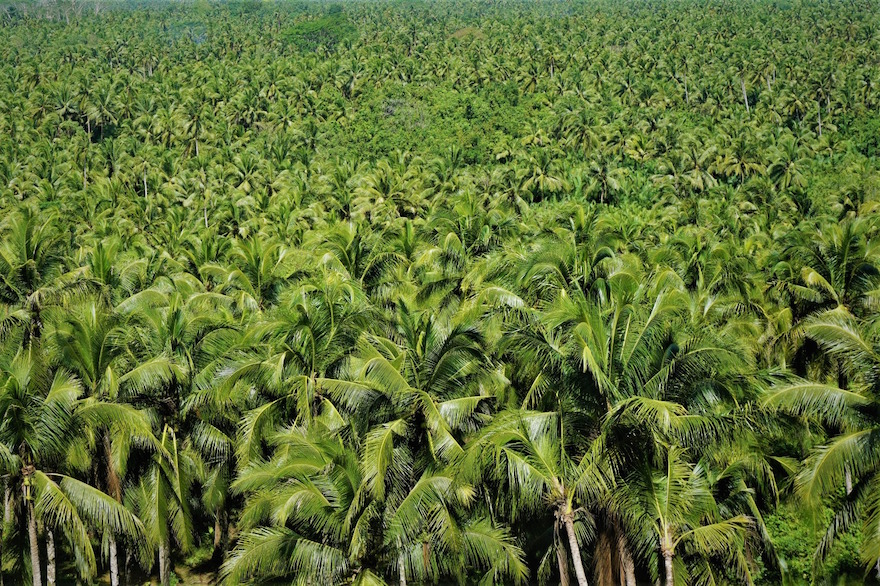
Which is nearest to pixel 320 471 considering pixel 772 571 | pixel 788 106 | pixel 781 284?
pixel 772 571

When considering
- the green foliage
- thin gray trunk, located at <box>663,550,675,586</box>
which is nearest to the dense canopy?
thin gray trunk, located at <box>663,550,675,586</box>

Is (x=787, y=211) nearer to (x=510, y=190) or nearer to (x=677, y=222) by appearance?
(x=677, y=222)

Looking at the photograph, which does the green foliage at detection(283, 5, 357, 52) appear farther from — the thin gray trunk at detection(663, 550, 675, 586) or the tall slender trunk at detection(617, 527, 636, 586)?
the thin gray trunk at detection(663, 550, 675, 586)

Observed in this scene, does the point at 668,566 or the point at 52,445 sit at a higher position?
the point at 52,445

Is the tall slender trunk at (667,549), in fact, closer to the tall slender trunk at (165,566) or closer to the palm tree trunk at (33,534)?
the tall slender trunk at (165,566)

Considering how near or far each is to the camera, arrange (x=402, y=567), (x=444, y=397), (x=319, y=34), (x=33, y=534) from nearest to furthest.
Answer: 1. (x=402, y=567)
2. (x=33, y=534)
3. (x=444, y=397)
4. (x=319, y=34)

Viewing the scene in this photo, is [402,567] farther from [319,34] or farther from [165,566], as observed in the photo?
[319,34]

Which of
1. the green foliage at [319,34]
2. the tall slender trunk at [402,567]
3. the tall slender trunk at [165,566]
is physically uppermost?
the green foliage at [319,34]

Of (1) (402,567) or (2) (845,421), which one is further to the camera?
(1) (402,567)

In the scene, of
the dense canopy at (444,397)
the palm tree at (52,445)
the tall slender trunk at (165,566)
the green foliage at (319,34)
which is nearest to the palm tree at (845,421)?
the dense canopy at (444,397)

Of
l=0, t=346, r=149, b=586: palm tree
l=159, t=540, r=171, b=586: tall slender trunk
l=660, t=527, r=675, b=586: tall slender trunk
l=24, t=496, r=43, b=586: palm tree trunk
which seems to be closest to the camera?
l=660, t=527, r=675, b=586: tall slender trunk

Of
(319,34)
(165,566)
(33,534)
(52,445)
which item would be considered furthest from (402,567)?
(319,34)
